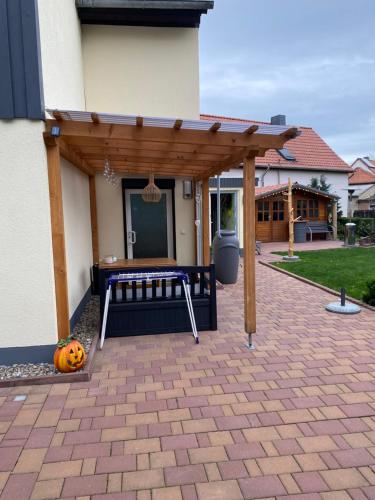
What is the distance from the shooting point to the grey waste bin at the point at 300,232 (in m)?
18.2

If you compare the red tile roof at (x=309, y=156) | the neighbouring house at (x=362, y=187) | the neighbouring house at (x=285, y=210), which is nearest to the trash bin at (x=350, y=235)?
the neighbouring house at (x=285, y=210)

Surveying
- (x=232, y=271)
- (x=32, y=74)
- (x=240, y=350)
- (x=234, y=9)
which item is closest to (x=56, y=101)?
(x=32, y=74)

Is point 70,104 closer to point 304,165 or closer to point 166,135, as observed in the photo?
point 166,135

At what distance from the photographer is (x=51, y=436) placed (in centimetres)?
277

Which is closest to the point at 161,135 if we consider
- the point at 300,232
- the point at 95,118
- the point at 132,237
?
the point at 95,118

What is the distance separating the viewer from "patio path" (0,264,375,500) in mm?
2266

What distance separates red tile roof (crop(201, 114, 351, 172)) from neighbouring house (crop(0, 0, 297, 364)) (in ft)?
43.8

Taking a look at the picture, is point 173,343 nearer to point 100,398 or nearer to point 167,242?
point 100,398

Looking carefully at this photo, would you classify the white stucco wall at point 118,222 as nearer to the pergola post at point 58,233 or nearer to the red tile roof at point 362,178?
the pergola post at point 58,233

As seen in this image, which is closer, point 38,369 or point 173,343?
point 38,369

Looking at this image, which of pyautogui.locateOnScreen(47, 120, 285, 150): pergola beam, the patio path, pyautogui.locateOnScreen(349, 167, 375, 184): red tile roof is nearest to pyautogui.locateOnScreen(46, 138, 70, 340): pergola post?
pyautogui.locateOnScreen(47, 120, 285, 150): pergola beam

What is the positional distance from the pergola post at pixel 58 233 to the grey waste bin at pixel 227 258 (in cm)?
484

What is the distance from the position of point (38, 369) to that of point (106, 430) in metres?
1.37

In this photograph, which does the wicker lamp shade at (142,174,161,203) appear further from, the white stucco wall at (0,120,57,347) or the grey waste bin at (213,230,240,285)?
the white stucco wall at (0,120,57,347)
